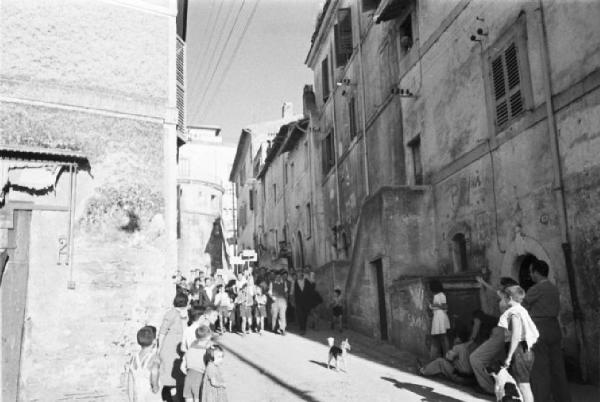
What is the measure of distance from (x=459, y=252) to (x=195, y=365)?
279 inches

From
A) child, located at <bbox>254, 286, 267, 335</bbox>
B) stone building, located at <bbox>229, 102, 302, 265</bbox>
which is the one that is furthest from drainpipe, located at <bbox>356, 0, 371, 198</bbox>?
stone building, located at <bbox>229, 102, 302, 265</bbox>

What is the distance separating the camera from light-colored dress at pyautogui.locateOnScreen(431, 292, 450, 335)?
9.27 meters

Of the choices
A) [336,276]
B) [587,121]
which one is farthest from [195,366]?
[336,276]

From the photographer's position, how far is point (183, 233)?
109ft

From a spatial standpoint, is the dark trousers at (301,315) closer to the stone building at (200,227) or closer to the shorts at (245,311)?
the shorts at (245,311)

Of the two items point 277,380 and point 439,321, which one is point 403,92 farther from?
point 277,380

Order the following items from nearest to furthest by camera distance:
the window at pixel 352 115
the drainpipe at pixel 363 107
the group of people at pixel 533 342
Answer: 1. the group of people at pixel 533 342
2. the drainpipe at pixel 363 107
3. the window at pixel 352 115

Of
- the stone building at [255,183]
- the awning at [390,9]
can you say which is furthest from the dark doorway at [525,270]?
the stone building at [255,183]

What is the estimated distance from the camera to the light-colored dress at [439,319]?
9273mm

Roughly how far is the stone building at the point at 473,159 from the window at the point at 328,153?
3602 millimetres

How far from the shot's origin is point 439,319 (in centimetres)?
930

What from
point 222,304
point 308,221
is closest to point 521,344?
point 222,304

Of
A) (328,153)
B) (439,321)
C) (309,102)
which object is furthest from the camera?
(309,102)

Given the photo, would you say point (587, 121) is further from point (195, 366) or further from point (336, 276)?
point (336, 276)
